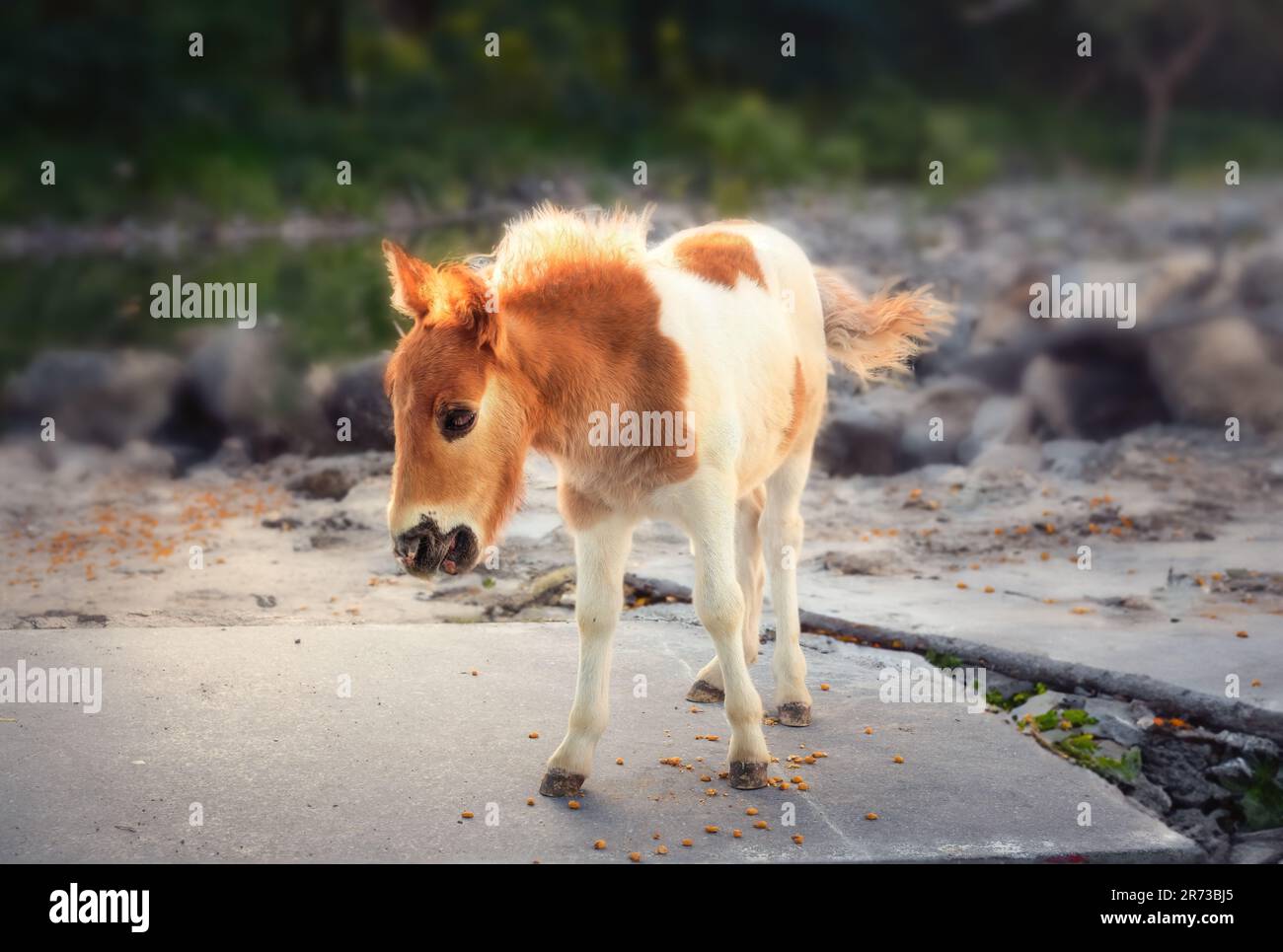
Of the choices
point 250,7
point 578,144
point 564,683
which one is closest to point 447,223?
point 578,144

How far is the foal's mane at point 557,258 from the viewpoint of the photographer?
174 inches

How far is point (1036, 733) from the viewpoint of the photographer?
207 inches

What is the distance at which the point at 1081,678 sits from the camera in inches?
220

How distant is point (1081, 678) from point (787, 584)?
1.20 meters

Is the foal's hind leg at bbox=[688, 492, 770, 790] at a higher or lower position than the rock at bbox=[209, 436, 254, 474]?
lower

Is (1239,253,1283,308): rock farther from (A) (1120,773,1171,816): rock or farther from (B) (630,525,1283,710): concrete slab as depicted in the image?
(A) (1120,773,1171,816): rock

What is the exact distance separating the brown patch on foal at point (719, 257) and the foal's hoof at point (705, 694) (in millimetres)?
1480

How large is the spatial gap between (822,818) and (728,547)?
0.85 meters

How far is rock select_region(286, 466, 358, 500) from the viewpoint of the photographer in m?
9.38

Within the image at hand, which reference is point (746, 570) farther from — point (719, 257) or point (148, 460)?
point (148, 460)

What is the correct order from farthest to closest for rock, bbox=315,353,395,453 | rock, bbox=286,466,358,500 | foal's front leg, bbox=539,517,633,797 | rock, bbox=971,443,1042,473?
rock, bbox=315,353,395,453 < rock, bbox=971,443,1042,473 < rock, bbox=286,466,358,500 < foal's front leg, bbox=539,517,633,797

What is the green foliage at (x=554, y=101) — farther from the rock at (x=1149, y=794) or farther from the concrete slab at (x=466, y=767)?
the rock at (x=1149, y=794)

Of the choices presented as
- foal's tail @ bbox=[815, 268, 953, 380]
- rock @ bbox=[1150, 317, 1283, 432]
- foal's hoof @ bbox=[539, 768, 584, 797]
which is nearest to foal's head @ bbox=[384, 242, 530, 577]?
foal's hoof @ bbox=[539, 768, 584, 797]

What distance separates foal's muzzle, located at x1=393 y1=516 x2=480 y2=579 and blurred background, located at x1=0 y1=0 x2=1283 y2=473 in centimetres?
1213
